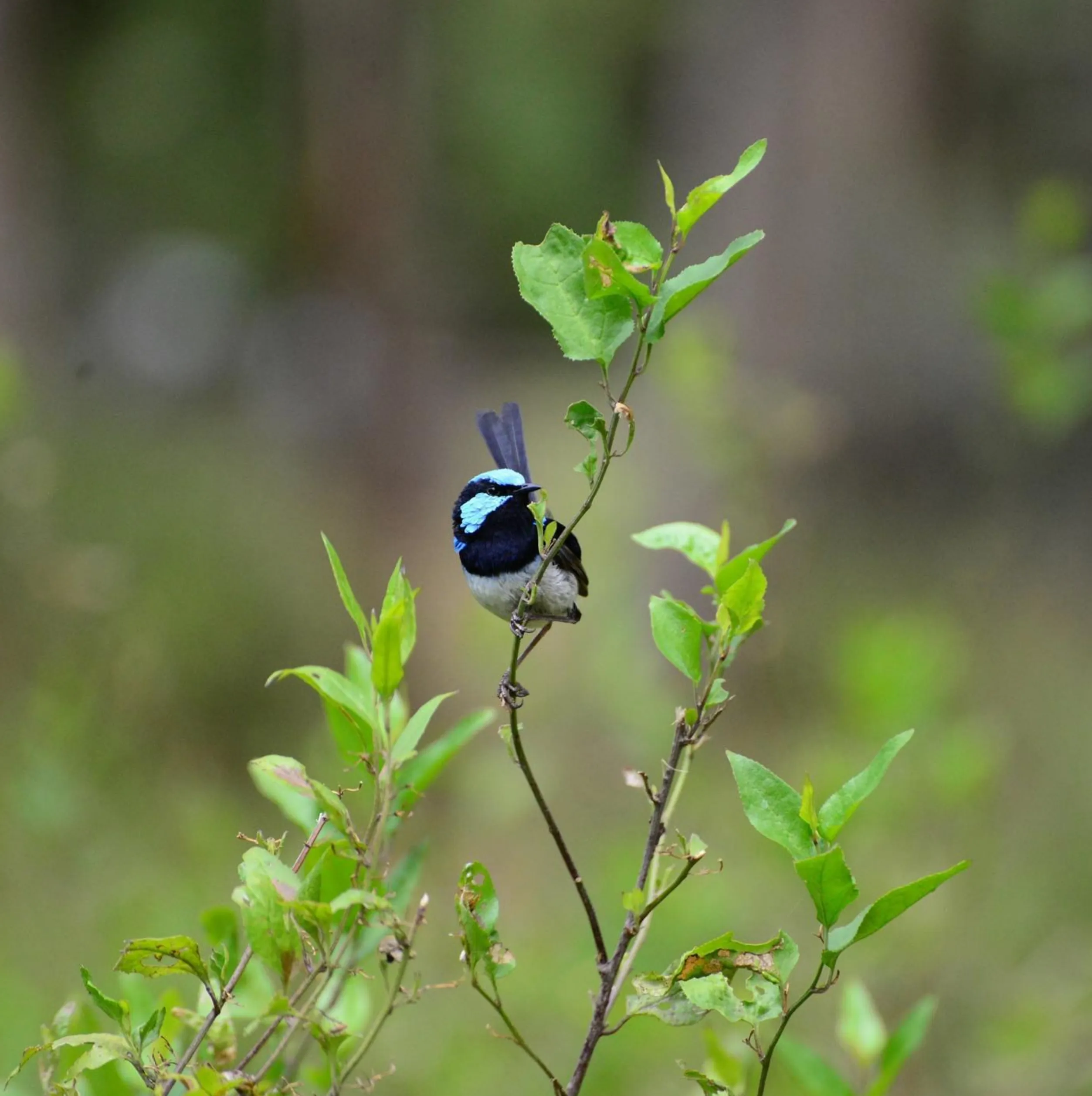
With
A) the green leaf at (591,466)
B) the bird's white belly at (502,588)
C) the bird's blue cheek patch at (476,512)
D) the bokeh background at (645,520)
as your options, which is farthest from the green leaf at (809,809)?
the bird's blue cheek patch at (476,512)

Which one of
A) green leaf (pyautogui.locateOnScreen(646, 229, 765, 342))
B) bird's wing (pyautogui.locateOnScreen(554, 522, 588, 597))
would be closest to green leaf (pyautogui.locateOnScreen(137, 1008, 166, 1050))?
green leaf (pyautogui.locateOnScreen(646, 229, 765, 342))

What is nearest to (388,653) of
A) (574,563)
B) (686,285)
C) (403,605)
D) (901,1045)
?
(403,605)

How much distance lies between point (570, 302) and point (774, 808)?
522 mm

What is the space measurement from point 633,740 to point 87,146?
1432 centimetres

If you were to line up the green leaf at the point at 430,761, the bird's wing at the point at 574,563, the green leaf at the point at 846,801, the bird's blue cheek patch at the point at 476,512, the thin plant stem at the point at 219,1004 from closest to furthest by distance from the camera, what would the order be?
the thin plant stem at the point at 219,1004 < the green leaf at the point at 846,801 < the green leaf at the point at 430,761 < the bird's blue cheek patch at the point at 476,512 < the bird's wing at the point at 574,563

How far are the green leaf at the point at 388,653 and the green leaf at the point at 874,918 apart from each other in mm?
477

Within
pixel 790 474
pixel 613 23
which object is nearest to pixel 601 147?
pixel 613 23

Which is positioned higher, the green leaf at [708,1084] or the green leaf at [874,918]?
the green leaf at [874,918]

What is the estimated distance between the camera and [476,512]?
2.45 m

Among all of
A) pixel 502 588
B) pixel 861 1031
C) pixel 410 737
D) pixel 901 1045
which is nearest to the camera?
pixel 410 737

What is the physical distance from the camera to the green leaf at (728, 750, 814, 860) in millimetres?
1147

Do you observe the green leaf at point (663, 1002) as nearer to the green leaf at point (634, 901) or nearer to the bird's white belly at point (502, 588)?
the green leaf at point (634, 901)

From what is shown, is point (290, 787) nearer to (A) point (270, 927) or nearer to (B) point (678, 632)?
(A) point (270, 927)

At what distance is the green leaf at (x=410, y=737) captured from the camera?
1.22 m
